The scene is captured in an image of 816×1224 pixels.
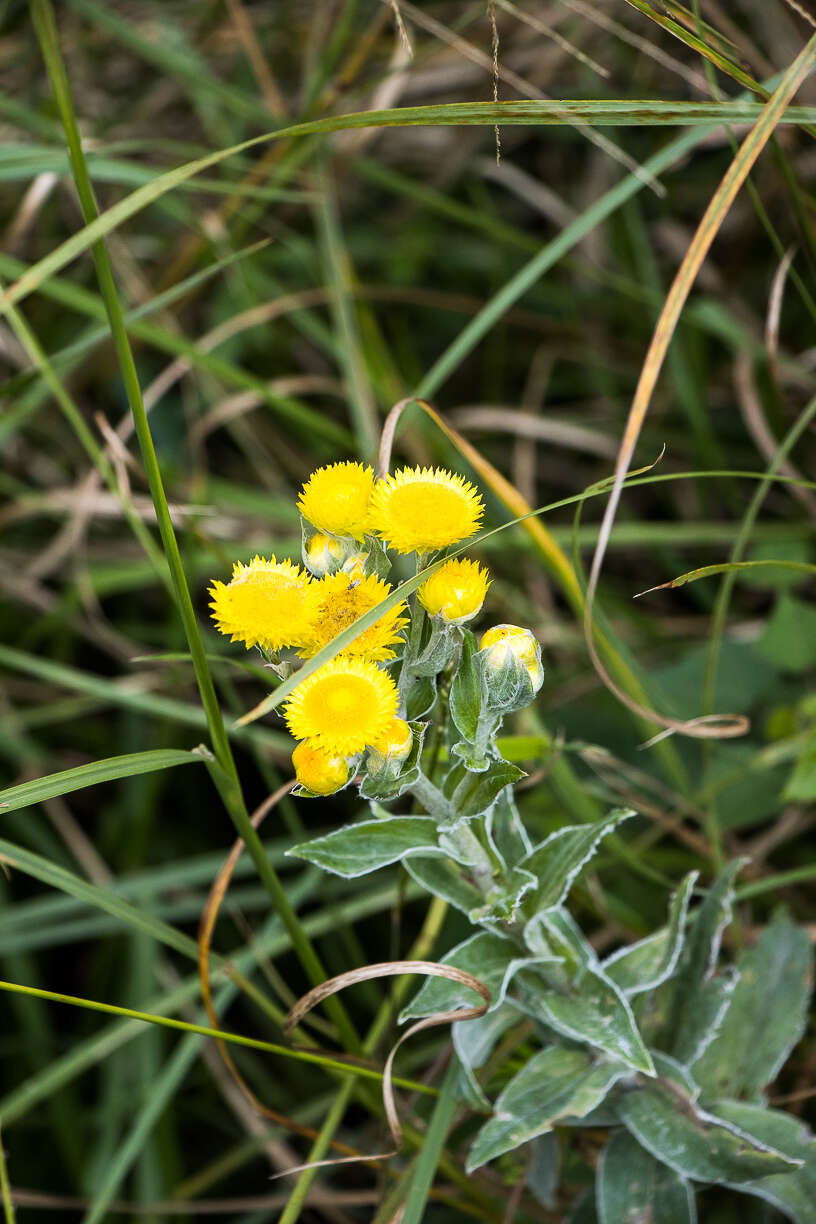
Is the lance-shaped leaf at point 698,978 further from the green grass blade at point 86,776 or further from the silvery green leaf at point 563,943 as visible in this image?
the green grass blade at point 86,776

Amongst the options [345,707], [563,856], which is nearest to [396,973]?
[563,856]

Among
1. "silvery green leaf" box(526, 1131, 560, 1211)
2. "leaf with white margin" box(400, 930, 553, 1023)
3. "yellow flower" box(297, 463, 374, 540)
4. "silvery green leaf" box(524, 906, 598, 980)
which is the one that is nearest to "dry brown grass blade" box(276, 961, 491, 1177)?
"leaf with white margin" box(400, 930, 553, 1023)

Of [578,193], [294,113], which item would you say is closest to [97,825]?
[294,113]

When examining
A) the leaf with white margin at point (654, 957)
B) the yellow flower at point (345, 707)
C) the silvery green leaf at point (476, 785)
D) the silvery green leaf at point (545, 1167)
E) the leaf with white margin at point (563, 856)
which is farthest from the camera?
the silvery green leaf at point (545, 1167)

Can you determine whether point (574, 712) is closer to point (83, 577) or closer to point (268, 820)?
point (268, 820)

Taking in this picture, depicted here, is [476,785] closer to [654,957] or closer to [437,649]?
[437,649]

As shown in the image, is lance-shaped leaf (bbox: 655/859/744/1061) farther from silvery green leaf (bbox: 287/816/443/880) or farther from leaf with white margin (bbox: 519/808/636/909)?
silvery green leaf (bbox: 287/816/443/880)

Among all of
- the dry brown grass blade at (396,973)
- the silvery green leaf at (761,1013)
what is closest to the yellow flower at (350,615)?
the dry brown grass blade at (396,973)
